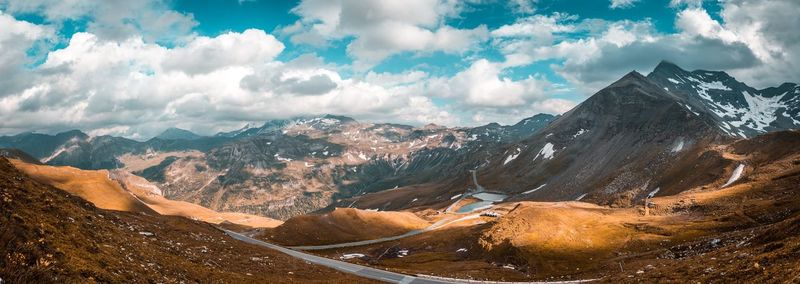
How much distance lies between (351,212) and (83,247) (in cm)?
15979

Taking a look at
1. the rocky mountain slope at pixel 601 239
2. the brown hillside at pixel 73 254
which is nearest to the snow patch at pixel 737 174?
the rocky mountain slope at pixel 601 239

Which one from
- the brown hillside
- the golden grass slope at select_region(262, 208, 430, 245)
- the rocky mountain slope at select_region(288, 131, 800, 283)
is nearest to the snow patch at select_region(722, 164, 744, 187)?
the rocky mountain slope at select_region(288, 131, 800, 283)

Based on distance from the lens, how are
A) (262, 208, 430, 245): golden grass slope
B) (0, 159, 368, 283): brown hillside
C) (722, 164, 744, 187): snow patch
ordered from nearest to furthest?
(0, 159, 368, 283): brown hillside < (262, 208, 430, 245): golden grass slope < (722, 164, 744, 187): snow patch

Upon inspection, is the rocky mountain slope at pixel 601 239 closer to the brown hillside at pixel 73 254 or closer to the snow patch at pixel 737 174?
the brown hillside at pixel 73 254

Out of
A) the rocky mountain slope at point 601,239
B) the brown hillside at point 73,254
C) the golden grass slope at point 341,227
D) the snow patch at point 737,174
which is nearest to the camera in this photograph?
the brown hillside at point 73,254

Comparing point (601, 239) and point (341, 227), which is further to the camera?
point (341, 227)

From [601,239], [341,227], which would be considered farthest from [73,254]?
[341,227]

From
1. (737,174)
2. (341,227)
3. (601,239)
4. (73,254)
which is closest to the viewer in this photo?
→ (73,254)

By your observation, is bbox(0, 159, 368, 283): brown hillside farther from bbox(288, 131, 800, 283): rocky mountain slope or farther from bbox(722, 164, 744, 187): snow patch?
bbox(722, 164, 744, 187): snow patch

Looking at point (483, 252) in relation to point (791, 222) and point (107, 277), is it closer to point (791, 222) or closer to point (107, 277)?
point (791, 222)

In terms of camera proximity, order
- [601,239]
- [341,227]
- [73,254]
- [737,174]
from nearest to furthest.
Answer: [73,254] < [601,239] < [341,227] < [737,174]

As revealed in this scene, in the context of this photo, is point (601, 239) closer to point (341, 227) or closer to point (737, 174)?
point (341, 227)

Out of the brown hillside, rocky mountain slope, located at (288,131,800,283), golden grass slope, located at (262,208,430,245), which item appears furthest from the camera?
golden grass slope, located at (262,208,430,245)

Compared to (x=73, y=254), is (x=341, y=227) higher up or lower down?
lower down
